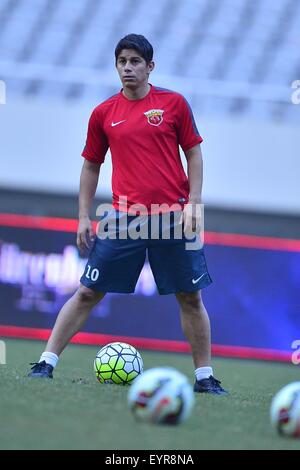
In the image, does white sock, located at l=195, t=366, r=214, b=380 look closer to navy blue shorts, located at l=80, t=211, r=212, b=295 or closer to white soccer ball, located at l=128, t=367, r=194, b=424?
navy blue shorts, located at l=80, t=211, r=212, b=295

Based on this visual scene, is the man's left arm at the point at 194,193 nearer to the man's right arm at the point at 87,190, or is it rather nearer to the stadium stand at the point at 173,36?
the man's right arm at the point at 87,190

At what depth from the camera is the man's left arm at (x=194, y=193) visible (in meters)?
5.85

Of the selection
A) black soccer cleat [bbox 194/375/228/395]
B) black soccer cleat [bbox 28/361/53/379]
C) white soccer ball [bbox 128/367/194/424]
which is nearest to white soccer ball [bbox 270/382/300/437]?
white soccer ball [bbox 128/367/194/424]

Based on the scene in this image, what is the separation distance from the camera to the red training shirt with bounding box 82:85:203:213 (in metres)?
5.96

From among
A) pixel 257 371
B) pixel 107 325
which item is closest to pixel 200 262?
pixel 257 371

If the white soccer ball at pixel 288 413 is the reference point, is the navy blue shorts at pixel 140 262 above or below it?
above

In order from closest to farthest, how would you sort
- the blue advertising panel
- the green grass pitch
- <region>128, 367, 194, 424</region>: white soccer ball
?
1. the green grass pitch
2. <region>128, 367, 194, 424</region>: white soccer ball
3. the blue advertising panel

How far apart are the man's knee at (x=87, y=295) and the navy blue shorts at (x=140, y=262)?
5 centimetres

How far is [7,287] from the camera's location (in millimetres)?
12516

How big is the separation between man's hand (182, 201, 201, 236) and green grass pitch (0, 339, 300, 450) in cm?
93

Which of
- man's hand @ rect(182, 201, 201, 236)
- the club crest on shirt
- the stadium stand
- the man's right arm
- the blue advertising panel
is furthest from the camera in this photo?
the stadium stand

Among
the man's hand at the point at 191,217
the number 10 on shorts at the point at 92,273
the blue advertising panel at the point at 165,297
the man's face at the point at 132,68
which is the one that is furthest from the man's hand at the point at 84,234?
the blue advertising panel at the point at 165,297

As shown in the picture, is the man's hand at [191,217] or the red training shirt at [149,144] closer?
the man's hand at [191,217]

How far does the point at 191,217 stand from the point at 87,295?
0.78m
